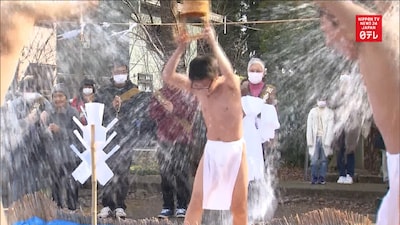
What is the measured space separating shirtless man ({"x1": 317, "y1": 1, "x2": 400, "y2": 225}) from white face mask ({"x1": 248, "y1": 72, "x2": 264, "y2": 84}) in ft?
1.60

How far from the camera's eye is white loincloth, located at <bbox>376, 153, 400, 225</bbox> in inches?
140

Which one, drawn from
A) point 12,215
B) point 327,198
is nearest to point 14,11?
point 12,215

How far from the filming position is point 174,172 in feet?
14.1

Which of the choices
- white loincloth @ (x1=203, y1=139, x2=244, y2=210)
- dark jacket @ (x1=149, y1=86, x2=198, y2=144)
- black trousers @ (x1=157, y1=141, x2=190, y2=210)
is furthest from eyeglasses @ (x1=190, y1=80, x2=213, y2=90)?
black trousers @ (x1=157, y1=141, x2=190, y2=210)

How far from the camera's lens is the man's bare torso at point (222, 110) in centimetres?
364

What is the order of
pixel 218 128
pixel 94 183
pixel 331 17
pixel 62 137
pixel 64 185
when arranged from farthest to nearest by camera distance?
pixel 64 185, pixel 62 137, pixel 94 183, pixel 218 128, pixel 331 17

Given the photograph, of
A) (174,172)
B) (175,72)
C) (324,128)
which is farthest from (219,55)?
(174,172)

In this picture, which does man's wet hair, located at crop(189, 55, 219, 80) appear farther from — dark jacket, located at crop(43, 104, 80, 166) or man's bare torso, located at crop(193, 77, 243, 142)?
dark jacket, located at crop(43, 104, 80, 166)

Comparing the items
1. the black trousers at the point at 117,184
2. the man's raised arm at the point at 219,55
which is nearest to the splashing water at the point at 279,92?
the black trousers at the point at 117,184

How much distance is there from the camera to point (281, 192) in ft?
13.8

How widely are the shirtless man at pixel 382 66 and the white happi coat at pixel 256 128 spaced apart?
54 cm

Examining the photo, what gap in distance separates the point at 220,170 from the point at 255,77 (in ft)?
1.81

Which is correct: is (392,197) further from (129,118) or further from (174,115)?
(129,118)

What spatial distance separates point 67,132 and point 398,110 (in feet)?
5.56
